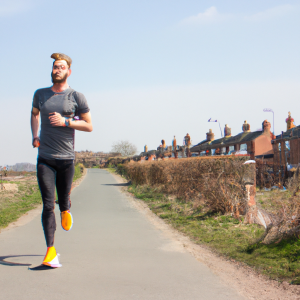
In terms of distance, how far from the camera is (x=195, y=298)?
3613 mm

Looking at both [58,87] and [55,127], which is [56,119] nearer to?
[55,127]

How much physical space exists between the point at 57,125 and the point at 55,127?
2.6 inches

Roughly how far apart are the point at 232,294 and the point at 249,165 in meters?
6.30

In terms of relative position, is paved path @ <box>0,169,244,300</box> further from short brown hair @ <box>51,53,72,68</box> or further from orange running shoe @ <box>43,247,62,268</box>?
short brown hair @ <box>51,53,72,68</box>

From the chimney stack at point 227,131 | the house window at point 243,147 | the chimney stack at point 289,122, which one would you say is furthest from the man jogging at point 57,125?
the chimney stack at point 227,131

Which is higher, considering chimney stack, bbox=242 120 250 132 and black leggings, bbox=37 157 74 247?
chimney stack, bbox=242 120 250 132

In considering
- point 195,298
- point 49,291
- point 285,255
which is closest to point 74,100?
point 49,291

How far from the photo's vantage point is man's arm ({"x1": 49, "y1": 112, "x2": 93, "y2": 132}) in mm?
4051

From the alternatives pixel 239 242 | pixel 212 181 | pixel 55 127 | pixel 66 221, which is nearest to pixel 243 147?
pixel 212 181

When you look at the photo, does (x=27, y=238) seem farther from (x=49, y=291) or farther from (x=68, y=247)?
(x=49, y=291)

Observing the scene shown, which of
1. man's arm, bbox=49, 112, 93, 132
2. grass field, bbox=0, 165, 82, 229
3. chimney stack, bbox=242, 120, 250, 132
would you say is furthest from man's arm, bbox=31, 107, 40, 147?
chimney stack, bbox=242, 120, 250, 132

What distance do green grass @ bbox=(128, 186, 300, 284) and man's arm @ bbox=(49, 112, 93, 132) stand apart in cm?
305

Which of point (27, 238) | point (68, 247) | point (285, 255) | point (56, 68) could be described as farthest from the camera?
point (27, 238)

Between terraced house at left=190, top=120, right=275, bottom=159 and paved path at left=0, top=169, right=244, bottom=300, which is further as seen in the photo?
terraced house at left=190, top=120, right=275, bottom=159
